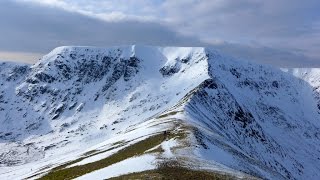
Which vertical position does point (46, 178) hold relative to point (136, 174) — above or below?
below

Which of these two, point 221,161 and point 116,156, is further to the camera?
point 116,156

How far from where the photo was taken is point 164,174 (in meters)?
52.0

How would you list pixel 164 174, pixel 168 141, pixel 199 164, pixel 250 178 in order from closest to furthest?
pixel 164 174 → pixel 250 178 → pixel 199 164 → pixel 168 141

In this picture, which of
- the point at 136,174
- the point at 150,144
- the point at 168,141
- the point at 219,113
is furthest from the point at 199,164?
the point at 219,113

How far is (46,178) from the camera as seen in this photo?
263ft

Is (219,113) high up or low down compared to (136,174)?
down

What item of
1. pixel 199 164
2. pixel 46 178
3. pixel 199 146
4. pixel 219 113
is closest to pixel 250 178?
pixel 199 164

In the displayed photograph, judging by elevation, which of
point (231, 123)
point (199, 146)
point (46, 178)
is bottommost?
point (231, 123)

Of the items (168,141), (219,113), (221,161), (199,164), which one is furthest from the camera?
(219,113)

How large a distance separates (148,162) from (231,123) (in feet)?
461

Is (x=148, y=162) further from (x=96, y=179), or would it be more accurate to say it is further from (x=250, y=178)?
(x=250, y=178)

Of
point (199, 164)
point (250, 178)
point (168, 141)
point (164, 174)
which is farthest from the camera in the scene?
point (168, 141)

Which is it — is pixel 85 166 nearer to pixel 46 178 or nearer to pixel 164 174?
pixel 46 178

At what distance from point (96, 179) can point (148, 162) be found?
7381 millimetres
